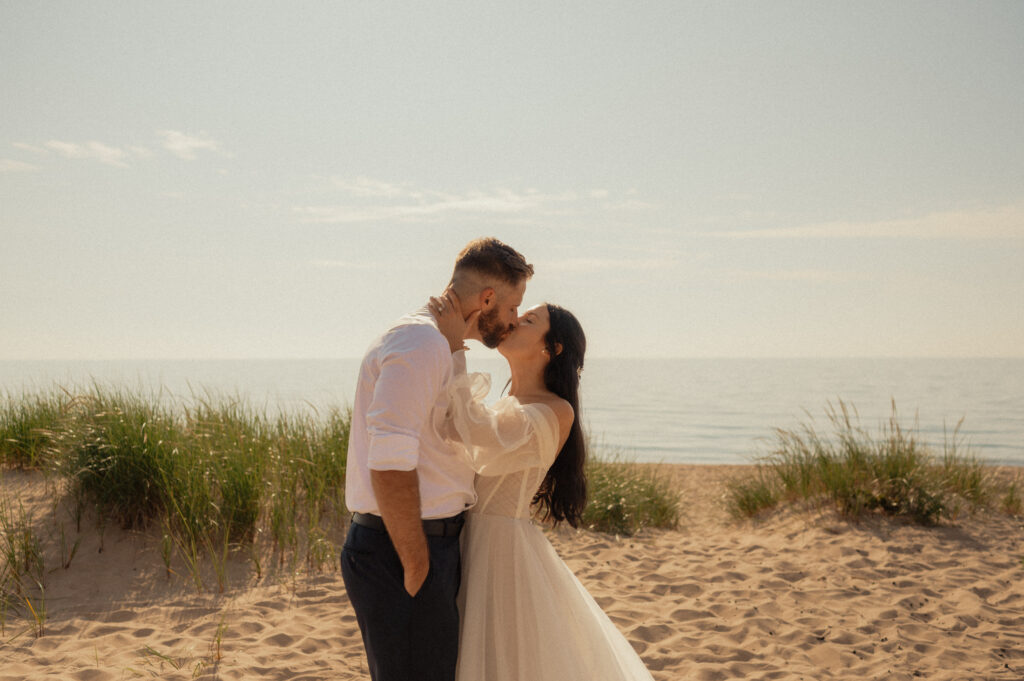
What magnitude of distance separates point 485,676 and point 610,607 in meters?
3.33

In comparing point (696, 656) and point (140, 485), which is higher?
point (140, 485)

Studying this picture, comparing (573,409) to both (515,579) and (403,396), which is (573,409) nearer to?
(515,579)

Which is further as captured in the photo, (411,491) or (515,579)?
(515,579)

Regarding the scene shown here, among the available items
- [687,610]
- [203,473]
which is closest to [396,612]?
[687,610]

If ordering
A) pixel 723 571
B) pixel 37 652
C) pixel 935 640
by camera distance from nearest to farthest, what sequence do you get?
pixel 37 652 < pixel 935 640 < pixel 723 571

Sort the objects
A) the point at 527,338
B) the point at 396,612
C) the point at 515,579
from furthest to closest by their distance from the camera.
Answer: the point at 527,338
the point at 515,579
the point at 396,612

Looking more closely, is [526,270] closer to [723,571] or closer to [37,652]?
[37,652]

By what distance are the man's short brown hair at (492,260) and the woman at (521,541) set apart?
0.15 metres

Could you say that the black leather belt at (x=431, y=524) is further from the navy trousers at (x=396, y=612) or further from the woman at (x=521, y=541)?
the woman at (x=521, y=541)

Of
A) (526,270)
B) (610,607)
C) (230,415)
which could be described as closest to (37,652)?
(230,415)

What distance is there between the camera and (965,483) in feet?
28.5

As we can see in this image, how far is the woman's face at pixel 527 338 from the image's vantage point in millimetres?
2967

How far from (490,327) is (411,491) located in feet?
2.35

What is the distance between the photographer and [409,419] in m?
2.03
